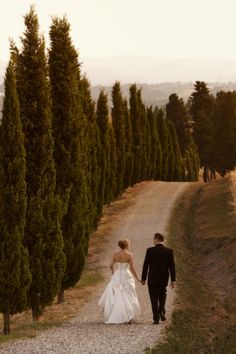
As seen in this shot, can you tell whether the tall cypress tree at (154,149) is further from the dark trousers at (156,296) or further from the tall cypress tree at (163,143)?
the dark trousers at (156,296)

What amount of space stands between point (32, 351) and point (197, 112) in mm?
73907

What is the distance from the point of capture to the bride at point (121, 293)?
53.4 ft

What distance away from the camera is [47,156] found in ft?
66.4

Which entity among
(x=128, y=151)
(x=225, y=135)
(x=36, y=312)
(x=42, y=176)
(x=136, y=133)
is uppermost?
(x=225, y=135)

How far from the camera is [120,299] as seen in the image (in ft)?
53.4

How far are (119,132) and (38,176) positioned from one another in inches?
1380

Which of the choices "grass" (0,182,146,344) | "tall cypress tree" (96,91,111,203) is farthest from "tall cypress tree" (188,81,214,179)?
"grass" (0,182,146,344)

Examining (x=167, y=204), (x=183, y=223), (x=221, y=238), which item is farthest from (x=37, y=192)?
(x=167, y=204)

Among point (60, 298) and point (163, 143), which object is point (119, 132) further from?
point (60, 298)

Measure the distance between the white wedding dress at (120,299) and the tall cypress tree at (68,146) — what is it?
699 cm

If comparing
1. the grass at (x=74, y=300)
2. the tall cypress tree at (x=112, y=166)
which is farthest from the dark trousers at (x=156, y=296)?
the tall cypress tree at (x=112, y=166)

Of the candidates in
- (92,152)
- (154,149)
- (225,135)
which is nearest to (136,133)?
(154,149)

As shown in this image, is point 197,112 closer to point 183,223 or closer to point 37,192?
point 183,223

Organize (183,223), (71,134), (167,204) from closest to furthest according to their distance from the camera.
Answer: (71,134) < (183,223) < (167,204)
